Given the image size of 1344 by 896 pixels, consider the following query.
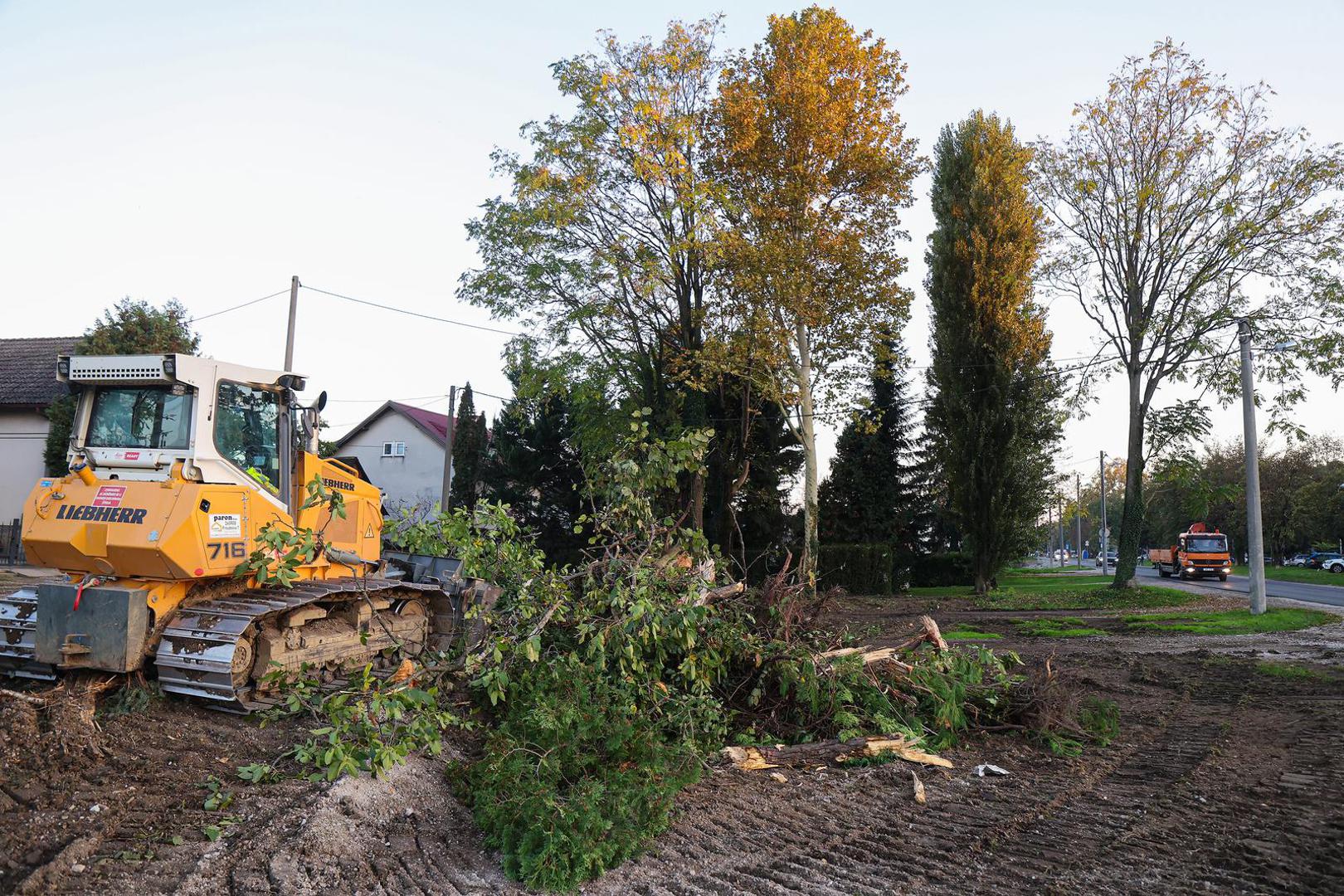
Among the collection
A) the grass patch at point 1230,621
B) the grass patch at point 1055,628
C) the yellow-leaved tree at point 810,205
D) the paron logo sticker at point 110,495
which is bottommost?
the grass patch at point 1055,628

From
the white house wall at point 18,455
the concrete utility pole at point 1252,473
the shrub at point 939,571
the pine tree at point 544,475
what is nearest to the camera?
the concrete utility pole at point 1252,473

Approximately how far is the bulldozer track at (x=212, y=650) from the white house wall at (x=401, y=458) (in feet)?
99.0

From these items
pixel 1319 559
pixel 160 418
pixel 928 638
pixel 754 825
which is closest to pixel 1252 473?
pixel 928 638

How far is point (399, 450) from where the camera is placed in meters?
38.4

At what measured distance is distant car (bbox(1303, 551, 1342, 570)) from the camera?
47500 mm

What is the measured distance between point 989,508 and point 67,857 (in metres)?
24.7

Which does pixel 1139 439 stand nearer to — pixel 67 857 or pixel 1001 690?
pixel 1001 690

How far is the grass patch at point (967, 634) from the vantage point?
1445 cm

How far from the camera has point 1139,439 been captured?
23.0 m

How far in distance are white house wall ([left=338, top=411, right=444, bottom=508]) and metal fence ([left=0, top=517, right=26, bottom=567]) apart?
1430 centimetres

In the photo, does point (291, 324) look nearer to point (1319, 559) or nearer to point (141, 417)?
point (141, 417)

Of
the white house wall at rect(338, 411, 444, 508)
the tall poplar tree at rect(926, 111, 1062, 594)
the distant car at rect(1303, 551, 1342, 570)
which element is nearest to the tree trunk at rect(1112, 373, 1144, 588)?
the tall poplar tree at rect(926, 111, 1062, 594)

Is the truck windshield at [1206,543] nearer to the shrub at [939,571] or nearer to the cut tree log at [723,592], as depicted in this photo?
the shrub at [939,571]

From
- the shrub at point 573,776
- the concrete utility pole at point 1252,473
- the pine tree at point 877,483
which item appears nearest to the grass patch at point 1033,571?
the pine tree at point 877,483
